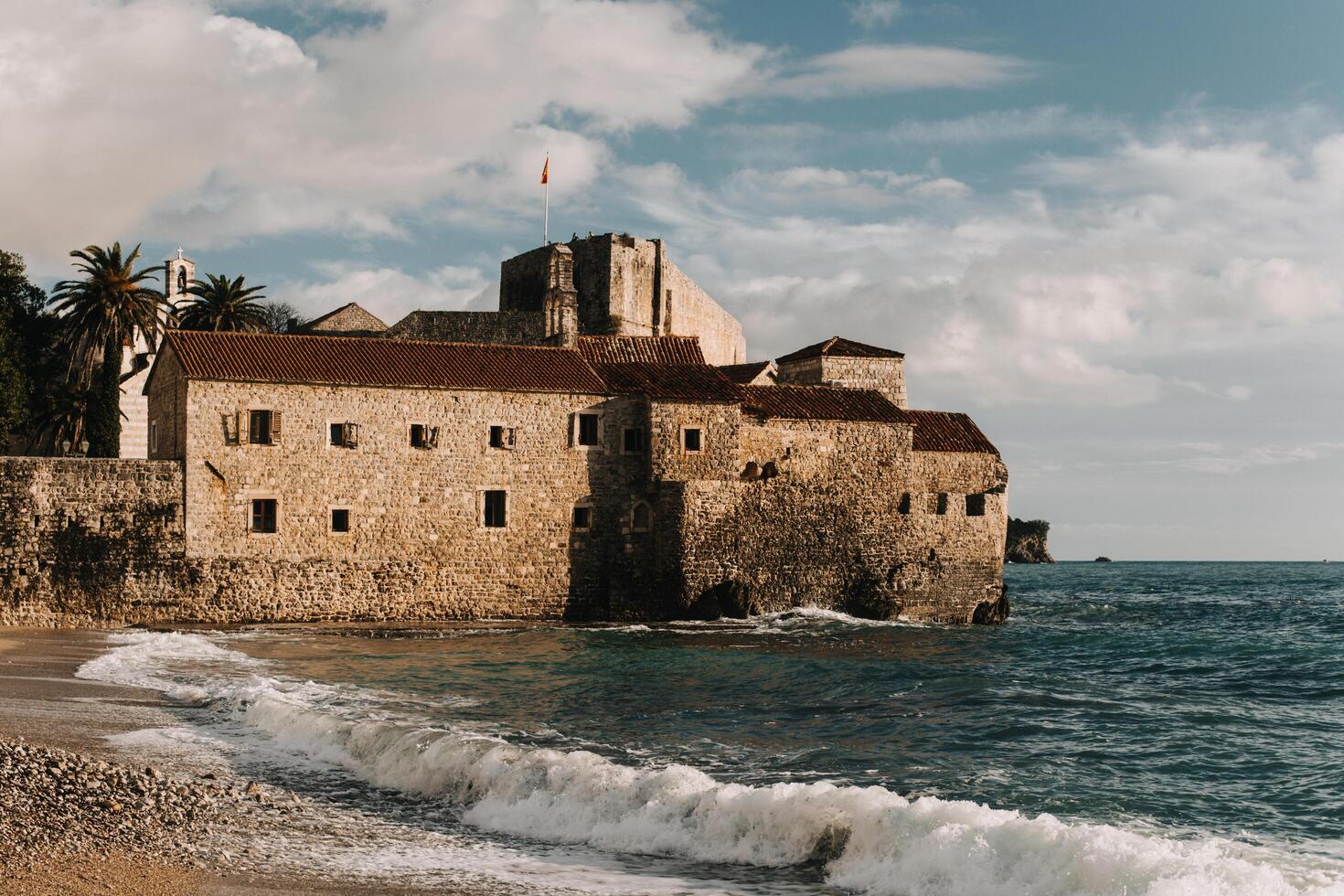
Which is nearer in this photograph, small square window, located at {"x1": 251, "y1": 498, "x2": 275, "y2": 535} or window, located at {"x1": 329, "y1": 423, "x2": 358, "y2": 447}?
small square window, located at {"x1": 251, "y1": 498, "x2": 275, "y2": 535}

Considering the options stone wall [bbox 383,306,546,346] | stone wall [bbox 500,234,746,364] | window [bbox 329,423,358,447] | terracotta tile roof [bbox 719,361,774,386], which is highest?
stone wall [bbox 500,234,746,364]

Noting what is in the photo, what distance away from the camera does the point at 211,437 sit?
29016 mm

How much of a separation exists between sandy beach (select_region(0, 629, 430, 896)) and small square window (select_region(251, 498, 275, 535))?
11917mm

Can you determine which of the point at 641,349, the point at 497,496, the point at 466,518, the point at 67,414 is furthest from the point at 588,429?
the point at 67,414

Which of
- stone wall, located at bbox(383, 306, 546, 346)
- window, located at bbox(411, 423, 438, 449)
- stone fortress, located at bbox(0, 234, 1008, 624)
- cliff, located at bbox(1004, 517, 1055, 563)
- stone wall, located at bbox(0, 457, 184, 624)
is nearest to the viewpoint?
stone wall, located at bbox(0, 457, 184, 624)

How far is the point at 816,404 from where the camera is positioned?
35.6 m

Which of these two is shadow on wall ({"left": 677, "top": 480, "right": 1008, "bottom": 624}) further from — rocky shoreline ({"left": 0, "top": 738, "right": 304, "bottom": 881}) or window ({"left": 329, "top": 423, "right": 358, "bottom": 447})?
rocky shoreline ({"left": 0, "top": 738, "right": 304, "bottom": 881})

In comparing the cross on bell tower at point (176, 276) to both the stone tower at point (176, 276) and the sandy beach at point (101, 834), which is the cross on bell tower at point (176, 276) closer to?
the stone tower at point (176, 276)

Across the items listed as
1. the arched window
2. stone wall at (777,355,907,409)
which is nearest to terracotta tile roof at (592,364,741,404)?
the arched window

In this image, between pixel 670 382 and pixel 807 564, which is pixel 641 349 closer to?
pixel 670 382

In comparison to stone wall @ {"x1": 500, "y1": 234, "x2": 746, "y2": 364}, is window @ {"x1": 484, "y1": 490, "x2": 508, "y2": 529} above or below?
below

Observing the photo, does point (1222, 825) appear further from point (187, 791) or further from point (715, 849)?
point (187, 791)

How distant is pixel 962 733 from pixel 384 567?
17776 millimetres

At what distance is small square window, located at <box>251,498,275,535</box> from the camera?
96.7 feet
